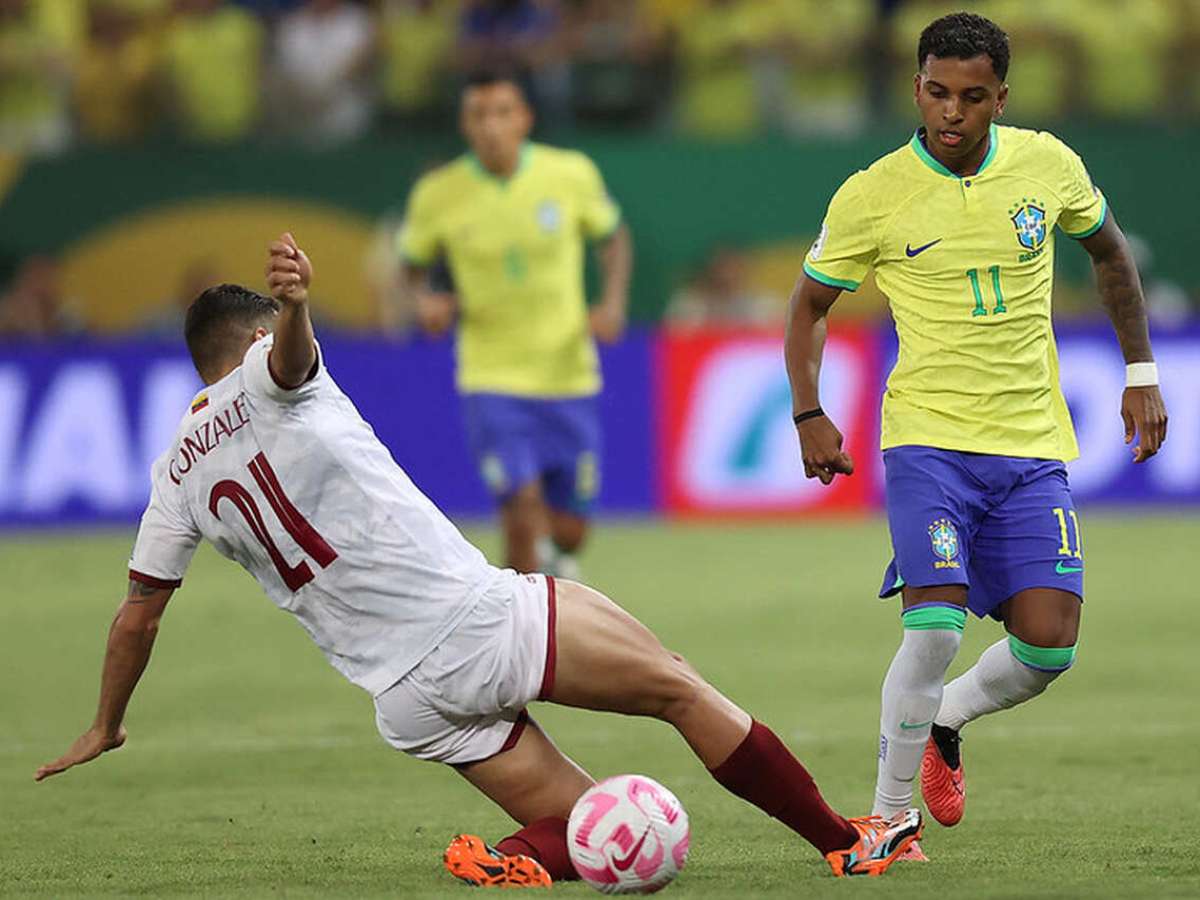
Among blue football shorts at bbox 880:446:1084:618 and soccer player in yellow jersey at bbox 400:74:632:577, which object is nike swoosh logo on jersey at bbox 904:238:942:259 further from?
soccer player in yellow jersey at bbox 400:74:632:577

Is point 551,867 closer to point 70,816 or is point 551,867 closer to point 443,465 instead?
point 70,816

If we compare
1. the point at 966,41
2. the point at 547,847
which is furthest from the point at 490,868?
the point at 966,41

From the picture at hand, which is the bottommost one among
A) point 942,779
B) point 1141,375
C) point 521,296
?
point 942,779

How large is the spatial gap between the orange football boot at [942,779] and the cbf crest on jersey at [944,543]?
628mm

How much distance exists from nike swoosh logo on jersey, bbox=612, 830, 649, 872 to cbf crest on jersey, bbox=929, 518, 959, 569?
1.19 meters

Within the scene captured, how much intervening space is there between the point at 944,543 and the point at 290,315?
6.19 feet

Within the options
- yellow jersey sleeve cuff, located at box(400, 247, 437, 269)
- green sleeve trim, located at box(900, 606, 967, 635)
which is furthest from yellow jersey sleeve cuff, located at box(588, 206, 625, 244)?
green sleeve trim, located at box(900, 606, 967, 635)

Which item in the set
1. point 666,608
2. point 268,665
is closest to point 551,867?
point 268,665

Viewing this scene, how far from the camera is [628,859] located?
5461 mm

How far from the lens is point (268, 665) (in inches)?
422

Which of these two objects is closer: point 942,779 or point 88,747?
point 88,747

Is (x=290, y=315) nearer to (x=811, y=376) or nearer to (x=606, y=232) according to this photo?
(x=811, y=376)

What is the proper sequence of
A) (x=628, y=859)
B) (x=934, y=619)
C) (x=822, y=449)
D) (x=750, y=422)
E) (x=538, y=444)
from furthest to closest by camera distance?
1. (x=750, y=422)
2. (x=538, y=444)
3. (x=822, y=449)
4. (x=934, y=619)
5. (x=628, y=859)

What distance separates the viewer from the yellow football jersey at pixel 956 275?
6.35 m
